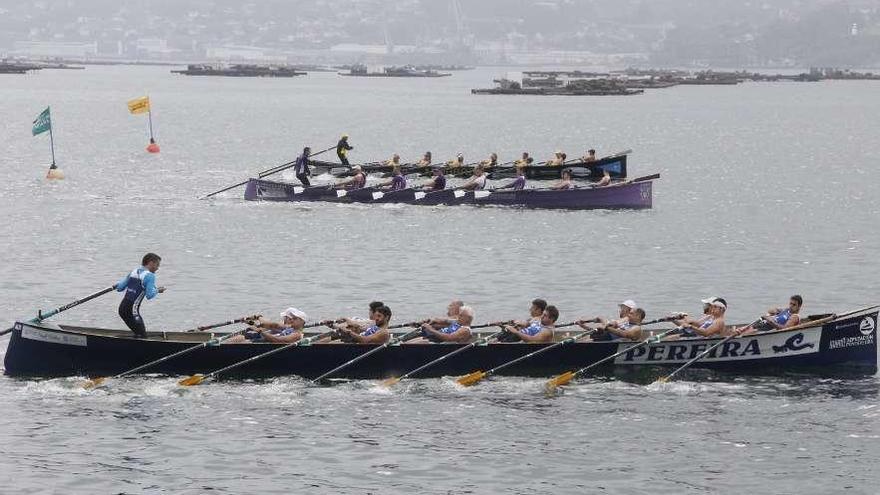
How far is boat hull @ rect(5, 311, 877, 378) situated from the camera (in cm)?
3347

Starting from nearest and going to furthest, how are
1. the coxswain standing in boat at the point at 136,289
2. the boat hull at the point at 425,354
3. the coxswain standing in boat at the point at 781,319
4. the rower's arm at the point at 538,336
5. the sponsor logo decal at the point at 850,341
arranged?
the coxswain standing in boat at the point at 136,289
the boat hull at the point at 425,354
the rower's arm at the point at 538,336
the coxswain standing in boat at the point at 781,319
the sponsor logo decal at the point at 850,341

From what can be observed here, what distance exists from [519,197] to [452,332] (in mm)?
33454

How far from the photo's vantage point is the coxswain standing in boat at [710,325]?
114ft

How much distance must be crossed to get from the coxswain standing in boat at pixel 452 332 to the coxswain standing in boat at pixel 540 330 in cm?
93

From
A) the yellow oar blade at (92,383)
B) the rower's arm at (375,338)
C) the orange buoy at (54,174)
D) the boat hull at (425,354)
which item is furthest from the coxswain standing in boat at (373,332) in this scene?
the orange buoy at (54,174)

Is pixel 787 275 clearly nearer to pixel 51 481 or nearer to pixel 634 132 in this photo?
pixel 51 481

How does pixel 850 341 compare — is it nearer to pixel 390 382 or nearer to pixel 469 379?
pixel 469 379

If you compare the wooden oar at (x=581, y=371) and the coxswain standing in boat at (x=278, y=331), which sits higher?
the coxswain standing in boat at (x=278, y=331)

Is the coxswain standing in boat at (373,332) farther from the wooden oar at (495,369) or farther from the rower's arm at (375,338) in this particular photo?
the wooden oar at (495,369)

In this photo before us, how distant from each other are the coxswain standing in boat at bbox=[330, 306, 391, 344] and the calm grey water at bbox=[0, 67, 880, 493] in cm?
110

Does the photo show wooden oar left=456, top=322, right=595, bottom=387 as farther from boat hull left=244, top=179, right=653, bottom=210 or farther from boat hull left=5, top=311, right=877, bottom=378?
boat hull left=244, top=179, right=653, bottom=210

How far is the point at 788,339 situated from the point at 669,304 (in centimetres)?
1176

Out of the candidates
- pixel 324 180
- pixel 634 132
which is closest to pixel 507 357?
pixel 324 180

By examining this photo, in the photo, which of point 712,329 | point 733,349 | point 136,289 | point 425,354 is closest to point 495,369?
point 425,354
